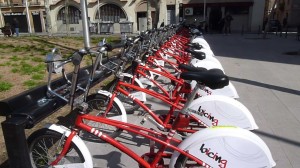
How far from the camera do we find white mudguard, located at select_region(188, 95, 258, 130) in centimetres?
318

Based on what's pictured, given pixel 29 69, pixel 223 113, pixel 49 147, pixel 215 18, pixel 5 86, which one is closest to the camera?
pixel 49 147

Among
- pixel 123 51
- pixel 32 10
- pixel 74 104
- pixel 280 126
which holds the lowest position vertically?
pixel 280 126

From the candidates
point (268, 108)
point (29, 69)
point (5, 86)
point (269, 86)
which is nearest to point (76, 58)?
point (268, 108)

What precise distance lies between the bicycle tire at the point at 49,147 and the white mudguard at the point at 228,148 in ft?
3.12

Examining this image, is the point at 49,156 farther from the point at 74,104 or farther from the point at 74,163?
the point at 74,104

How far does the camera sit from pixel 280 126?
3.91 metres

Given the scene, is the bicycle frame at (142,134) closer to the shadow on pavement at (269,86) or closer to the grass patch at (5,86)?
the grass patch at (5,86)

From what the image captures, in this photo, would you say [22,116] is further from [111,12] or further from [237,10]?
[111,12]

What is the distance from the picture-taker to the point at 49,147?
2.58 metres

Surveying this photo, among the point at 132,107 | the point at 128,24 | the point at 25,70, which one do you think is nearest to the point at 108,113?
the point at 132,107

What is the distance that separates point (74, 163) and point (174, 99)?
1.62 meters

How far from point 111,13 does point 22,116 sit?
3150cm

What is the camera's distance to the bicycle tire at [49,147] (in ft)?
8.12

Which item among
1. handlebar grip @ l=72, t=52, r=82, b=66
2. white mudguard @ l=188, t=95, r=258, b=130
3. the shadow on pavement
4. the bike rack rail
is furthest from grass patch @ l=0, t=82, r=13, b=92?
the shadow on pavement
